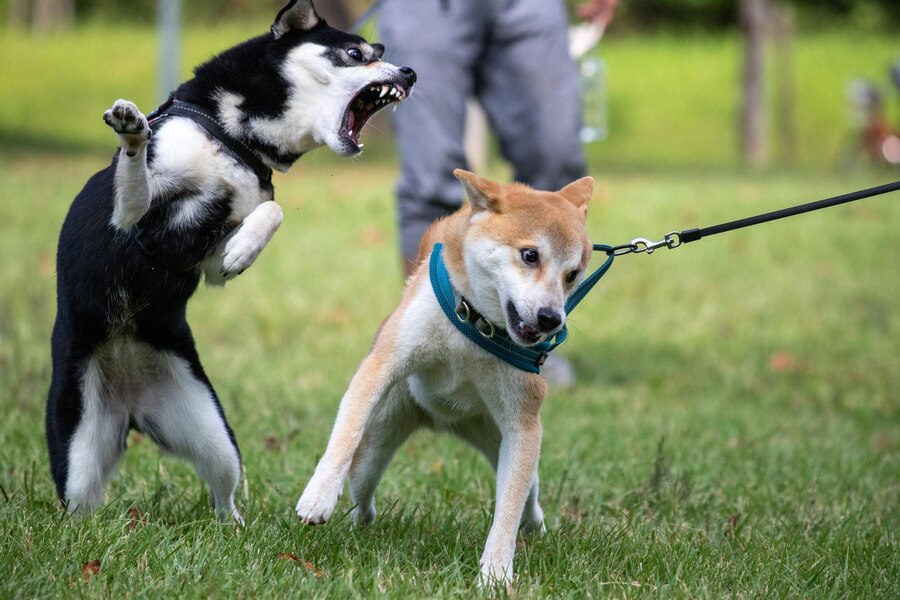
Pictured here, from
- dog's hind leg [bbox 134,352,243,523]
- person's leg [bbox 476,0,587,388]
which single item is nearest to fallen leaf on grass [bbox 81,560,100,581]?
dog's hind leg [bbox 134,352,243,523]

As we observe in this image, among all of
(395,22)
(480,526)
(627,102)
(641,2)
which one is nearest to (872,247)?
(395,22)

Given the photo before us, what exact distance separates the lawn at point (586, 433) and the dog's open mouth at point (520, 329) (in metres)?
0.59

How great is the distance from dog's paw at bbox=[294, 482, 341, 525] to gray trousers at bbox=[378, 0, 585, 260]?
192cm

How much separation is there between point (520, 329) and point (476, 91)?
2.42 m

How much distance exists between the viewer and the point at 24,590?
91.8 inches

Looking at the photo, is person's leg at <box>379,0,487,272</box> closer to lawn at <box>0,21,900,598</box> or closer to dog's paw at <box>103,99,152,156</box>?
lawn at <box>0,21,900,598</box>

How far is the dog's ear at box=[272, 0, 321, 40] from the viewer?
3.11m

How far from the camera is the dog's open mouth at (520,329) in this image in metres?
2.59

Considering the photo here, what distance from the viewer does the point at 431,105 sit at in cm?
440

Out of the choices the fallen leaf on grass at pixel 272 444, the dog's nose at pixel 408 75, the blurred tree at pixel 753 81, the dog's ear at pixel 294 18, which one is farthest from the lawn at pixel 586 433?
the blurred tree at pixel 753 81

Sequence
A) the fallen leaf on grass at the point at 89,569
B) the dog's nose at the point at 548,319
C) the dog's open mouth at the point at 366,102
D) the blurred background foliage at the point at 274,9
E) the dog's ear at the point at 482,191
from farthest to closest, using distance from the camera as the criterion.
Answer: the blurred background foliage at the point at 274,9, the dog's open mouth at the point at 366,102, the dog's ear at the point at 482,191, the dog's nose at the point at 548,319, the fallen leaf on grass at the point at 89,569

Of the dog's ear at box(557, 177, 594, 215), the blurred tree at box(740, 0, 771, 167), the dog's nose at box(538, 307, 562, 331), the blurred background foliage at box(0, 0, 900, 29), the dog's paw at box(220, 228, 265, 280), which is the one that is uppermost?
the dog's ear at box(557, 177, 594, 215)

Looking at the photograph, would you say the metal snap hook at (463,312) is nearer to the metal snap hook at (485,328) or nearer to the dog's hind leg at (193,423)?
the metal snap hook at (485,328)

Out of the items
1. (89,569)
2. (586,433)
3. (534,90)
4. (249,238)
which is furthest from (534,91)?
(89,569)
